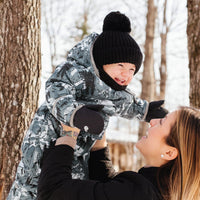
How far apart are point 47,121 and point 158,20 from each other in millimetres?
11303

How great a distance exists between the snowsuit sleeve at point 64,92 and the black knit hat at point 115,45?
23 centimetres

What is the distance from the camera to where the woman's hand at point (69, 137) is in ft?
5.95

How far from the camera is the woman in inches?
63.7

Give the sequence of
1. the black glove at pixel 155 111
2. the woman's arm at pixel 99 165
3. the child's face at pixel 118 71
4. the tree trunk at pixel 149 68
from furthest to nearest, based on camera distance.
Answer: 1. the tree trunk at pixel 149 68
2. the black glove at pixel 155 111
3. the woman's arm at pixel 99 165
4. the child's face at pixel 118 71

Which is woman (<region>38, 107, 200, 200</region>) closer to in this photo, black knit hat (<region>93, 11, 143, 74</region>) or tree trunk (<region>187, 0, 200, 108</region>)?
black knit hat (<region>93, 11, 143, 74</region>)

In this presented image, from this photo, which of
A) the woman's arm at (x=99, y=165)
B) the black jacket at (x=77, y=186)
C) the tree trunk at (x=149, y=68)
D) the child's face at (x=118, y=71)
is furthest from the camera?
the tree trunk at (x=149, y=68)

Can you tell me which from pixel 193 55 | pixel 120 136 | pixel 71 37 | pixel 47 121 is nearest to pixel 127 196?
pixel 47 121

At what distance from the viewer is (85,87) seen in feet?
6.71

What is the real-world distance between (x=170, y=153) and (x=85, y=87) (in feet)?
2.28


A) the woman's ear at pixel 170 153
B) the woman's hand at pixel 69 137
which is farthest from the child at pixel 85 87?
the woman's ear at pixel 170 153

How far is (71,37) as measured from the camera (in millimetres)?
14281

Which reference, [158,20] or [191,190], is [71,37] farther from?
[191,190]

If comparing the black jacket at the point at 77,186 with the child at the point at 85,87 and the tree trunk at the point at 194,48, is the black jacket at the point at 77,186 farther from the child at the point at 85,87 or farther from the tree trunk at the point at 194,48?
the tree trunk at the point at 194,48

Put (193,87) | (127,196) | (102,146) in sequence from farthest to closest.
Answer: (193,87) → (102,146) → (127,196)
